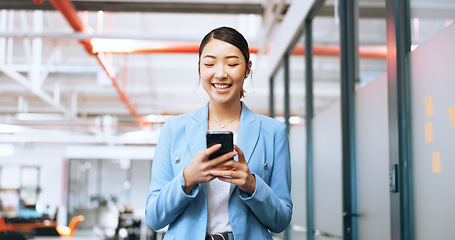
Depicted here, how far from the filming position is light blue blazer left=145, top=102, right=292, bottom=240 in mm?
1316

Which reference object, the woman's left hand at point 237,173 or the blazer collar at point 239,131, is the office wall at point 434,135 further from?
the woman's left hand at point 237,173

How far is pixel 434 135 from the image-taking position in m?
2.12

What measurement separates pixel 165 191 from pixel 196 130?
202mm

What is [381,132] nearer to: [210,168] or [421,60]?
[421,60]

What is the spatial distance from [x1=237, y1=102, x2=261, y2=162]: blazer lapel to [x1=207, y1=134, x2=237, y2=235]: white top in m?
0.10

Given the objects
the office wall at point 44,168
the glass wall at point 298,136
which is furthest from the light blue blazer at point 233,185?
the office wall at point 44,168

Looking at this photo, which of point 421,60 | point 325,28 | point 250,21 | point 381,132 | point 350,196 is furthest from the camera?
point 250,21

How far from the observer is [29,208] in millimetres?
12273

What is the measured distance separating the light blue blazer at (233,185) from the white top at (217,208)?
0.10ft

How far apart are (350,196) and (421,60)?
1.42 m

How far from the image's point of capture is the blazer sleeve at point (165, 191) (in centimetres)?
130

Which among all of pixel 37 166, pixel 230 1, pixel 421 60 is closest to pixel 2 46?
pixel 230 1

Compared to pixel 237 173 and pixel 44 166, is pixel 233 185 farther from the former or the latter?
pixel 44 166

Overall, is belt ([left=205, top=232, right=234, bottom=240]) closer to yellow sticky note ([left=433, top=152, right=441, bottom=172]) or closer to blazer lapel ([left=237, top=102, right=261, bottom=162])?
blazer lapel ([left=237, top=102, right=261, bottom=162])
